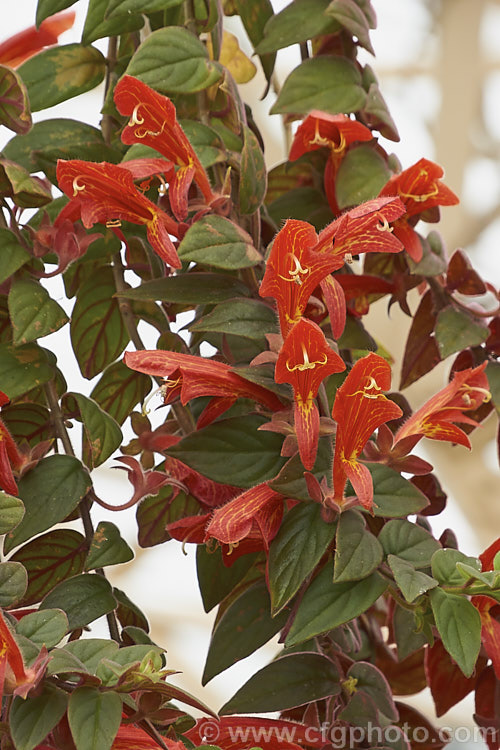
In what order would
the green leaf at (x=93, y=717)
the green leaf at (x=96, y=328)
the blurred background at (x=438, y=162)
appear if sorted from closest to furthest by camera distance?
the green leaf at (x=93, y=717), the green leaf at (x=96, y=328), the blurred background at (x=438, y=162)

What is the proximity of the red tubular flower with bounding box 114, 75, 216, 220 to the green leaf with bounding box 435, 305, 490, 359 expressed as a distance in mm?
150

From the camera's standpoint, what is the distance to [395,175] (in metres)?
0.48

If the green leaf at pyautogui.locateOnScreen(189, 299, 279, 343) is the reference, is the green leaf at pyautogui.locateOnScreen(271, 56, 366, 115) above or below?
above

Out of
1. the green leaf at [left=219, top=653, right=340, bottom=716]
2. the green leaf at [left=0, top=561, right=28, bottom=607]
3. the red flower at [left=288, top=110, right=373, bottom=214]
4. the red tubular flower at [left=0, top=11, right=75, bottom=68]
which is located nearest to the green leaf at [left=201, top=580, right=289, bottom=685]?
the green leaf at [left=219, top=653, right=340, bottom=716]

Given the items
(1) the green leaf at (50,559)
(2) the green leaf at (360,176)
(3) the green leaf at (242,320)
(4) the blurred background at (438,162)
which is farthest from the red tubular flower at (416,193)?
(4) the blurred background at (438,162)

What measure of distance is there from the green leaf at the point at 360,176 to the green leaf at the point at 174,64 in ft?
0.28

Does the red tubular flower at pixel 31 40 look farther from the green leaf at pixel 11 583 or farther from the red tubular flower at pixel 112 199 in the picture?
the green leaf at pixel 11 583

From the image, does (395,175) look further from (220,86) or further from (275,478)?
(275,478)

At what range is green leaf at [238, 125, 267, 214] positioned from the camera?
0.40 meters

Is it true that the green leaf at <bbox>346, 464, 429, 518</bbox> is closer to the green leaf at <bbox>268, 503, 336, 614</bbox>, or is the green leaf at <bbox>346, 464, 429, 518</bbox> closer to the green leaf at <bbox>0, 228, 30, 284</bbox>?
the green leaf at <bbox>268, 503, 336, 614</bbox>

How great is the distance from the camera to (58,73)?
491mm

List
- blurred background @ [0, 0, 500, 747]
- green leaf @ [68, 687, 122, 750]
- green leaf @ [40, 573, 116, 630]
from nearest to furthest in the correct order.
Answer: green leaf @ [68, 687, 122, 750] → green leaf @ [40, 573, 116, 630] → blurred background @ [0, 0, 500, 747]

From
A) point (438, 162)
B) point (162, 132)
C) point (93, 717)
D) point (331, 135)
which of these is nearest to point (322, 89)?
point (331, 135)

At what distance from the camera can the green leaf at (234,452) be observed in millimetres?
361
